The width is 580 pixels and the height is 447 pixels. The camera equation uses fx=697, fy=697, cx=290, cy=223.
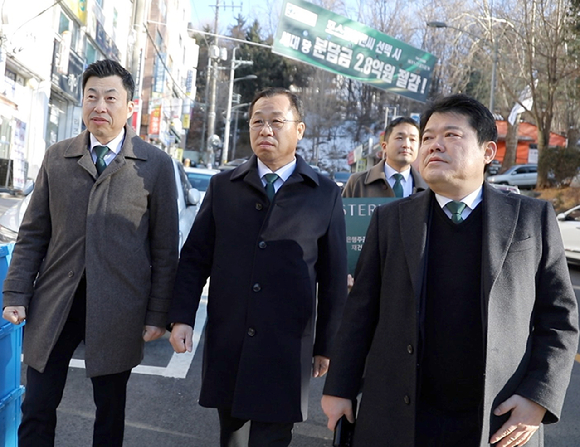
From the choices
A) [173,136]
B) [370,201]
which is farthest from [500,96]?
[370,201]

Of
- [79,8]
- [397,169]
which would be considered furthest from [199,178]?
[79,8]

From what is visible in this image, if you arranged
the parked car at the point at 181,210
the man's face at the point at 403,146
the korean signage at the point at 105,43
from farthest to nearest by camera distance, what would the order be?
the korean signage at the point at 105,43, the parked car at the point at 181,210, the man's face at the point at 403,146

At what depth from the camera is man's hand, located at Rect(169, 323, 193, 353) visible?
3.09 metres

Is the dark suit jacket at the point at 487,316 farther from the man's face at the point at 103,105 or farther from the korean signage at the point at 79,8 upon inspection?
the korean signage at the point at 79,8

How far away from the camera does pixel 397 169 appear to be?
4910 mm

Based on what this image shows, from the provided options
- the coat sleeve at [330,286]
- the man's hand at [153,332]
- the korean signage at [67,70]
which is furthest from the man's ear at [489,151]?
the korean signage at [67,70]

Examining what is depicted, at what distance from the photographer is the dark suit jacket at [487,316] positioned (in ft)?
7.35

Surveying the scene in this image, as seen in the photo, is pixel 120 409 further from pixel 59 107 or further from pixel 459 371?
pixel 59 107

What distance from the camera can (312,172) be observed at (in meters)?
3.34

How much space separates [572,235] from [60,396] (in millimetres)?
12297

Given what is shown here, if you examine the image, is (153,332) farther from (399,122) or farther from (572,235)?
(572,235)

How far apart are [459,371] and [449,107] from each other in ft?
2.99

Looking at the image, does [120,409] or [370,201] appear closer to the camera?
[120,409]

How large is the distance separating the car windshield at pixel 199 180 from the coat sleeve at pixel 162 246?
903cm
